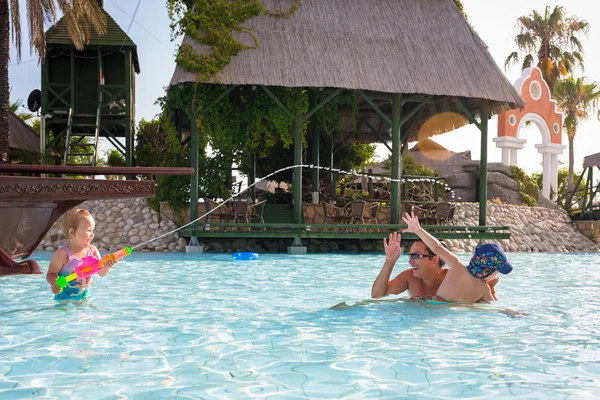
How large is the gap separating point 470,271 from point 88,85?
17.3 m

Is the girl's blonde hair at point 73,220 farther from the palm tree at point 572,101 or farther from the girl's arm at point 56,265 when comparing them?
the palm tree at point 572,101

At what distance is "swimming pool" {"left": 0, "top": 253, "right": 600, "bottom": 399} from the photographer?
3.32 m

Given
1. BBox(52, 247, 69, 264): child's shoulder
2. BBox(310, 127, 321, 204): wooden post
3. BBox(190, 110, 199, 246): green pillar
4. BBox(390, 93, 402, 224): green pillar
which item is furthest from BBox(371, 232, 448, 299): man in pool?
BBox(310, 127, 321, 204): wooden post

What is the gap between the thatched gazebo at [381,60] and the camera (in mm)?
14242

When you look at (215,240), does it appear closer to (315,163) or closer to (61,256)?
(315,163)

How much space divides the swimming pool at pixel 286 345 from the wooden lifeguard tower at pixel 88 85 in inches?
500

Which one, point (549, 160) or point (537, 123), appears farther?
point (549, 160)

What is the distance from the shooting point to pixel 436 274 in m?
5.98

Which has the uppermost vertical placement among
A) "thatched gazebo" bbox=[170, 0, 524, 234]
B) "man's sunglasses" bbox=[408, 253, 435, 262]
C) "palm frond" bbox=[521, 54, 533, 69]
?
"palm frond" bbox=[521, 54, 533, 69]

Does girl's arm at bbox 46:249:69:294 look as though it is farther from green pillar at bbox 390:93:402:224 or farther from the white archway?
the white archway

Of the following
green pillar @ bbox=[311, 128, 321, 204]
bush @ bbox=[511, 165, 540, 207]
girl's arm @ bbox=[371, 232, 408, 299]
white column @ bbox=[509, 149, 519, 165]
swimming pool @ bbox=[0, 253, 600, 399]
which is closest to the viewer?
Answer: swimming pool @ bbox=[0, 253, 600, 399]

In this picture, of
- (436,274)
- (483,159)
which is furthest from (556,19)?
(436,274)

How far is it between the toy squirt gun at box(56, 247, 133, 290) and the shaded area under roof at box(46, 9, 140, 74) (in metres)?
15.1

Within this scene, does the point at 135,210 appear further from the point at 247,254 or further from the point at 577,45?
the point at 577,45
